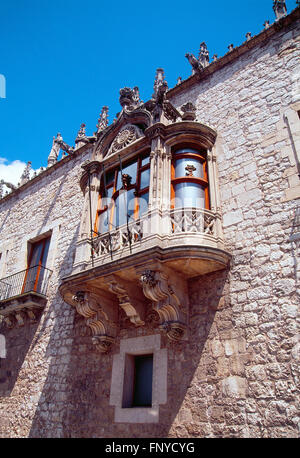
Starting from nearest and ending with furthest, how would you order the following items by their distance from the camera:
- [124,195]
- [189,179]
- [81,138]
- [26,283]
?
[189,179]
[124,195]
[26,283]
[81,138]

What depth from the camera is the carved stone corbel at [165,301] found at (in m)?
5.82

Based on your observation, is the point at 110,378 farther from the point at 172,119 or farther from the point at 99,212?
the point at 172,119

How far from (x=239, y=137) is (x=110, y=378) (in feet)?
18.8

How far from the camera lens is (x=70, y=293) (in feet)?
24.5

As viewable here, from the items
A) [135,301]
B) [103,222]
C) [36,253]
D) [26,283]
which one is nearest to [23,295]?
[26,283]

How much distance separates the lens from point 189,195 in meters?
6.91

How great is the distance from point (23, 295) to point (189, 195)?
18.4ft

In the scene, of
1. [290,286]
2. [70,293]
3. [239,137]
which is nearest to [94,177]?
[70,293]

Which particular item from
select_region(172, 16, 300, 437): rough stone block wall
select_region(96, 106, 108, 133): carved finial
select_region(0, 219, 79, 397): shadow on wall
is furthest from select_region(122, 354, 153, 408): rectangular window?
select_region(96, 106, 108, 133): carved finial

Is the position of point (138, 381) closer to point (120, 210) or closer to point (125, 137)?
point (120, 210)

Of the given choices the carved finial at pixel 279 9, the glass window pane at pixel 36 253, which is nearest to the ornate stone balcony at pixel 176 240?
the glass window pane at pixel 36 253

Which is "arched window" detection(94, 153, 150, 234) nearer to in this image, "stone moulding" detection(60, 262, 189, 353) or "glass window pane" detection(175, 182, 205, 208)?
"glass window pane" detection(175, 182, 205, 208)

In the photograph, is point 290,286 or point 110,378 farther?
point 110,378

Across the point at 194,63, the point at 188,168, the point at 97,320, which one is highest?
the point at 194,63
